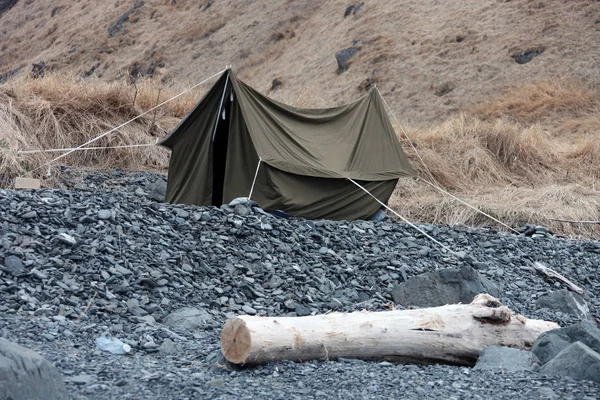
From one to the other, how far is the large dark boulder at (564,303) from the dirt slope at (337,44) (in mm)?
10509

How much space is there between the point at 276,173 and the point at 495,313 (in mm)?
4127

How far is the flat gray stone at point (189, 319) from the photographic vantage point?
→ 16.8 ft

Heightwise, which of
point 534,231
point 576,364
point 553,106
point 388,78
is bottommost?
point 553,106

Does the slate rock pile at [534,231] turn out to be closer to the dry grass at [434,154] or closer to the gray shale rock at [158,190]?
the dry grass at [434,154]

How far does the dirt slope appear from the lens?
73.1ft

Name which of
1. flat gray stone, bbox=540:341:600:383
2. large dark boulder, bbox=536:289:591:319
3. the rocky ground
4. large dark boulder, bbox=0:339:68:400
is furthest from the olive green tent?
large dark boulder, bbox=0:339:68:400

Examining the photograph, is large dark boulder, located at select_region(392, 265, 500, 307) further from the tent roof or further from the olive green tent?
the tent roof

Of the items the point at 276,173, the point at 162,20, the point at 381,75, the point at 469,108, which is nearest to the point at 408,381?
the point at 276,173

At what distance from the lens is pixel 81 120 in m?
12.9

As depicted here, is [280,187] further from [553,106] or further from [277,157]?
[553,106]

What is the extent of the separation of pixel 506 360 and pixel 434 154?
9.57 meters

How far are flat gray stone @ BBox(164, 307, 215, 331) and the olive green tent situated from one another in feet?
10.3

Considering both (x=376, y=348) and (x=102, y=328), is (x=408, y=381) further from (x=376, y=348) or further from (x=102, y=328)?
(x=102, y=328)

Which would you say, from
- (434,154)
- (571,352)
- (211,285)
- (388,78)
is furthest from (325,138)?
(388,78)
